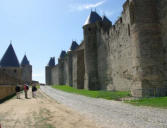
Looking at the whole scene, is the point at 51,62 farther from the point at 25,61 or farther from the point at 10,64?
the point at 10,64

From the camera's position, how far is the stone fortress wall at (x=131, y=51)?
13.3m

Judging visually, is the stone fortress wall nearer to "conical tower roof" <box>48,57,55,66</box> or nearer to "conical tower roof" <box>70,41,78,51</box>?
"conical tower roof" <box>70,41,78,51</box>

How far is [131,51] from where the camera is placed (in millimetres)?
17734

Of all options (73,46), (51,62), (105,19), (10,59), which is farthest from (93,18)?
(51,62)

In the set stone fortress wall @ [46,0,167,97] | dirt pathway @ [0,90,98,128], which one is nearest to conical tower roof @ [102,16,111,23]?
stone fortress wall @ [46,0,167,97]

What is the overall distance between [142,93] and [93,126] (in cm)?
817

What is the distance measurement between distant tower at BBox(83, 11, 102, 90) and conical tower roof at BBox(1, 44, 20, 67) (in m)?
18.8

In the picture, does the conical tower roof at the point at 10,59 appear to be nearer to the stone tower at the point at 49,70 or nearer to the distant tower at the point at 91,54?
the distant tower at the point at 91,54

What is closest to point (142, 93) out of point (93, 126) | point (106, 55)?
point (93, 126)

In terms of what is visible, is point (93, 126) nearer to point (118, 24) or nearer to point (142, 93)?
point (142, 93)

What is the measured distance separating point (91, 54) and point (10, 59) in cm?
2036

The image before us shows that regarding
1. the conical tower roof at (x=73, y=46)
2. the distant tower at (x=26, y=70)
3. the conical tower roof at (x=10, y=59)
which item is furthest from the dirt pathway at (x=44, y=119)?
the distant tower at (x=26, y=70)

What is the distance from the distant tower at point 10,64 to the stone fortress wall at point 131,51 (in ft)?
60.1

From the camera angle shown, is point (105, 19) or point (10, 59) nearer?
point (105, 19)
